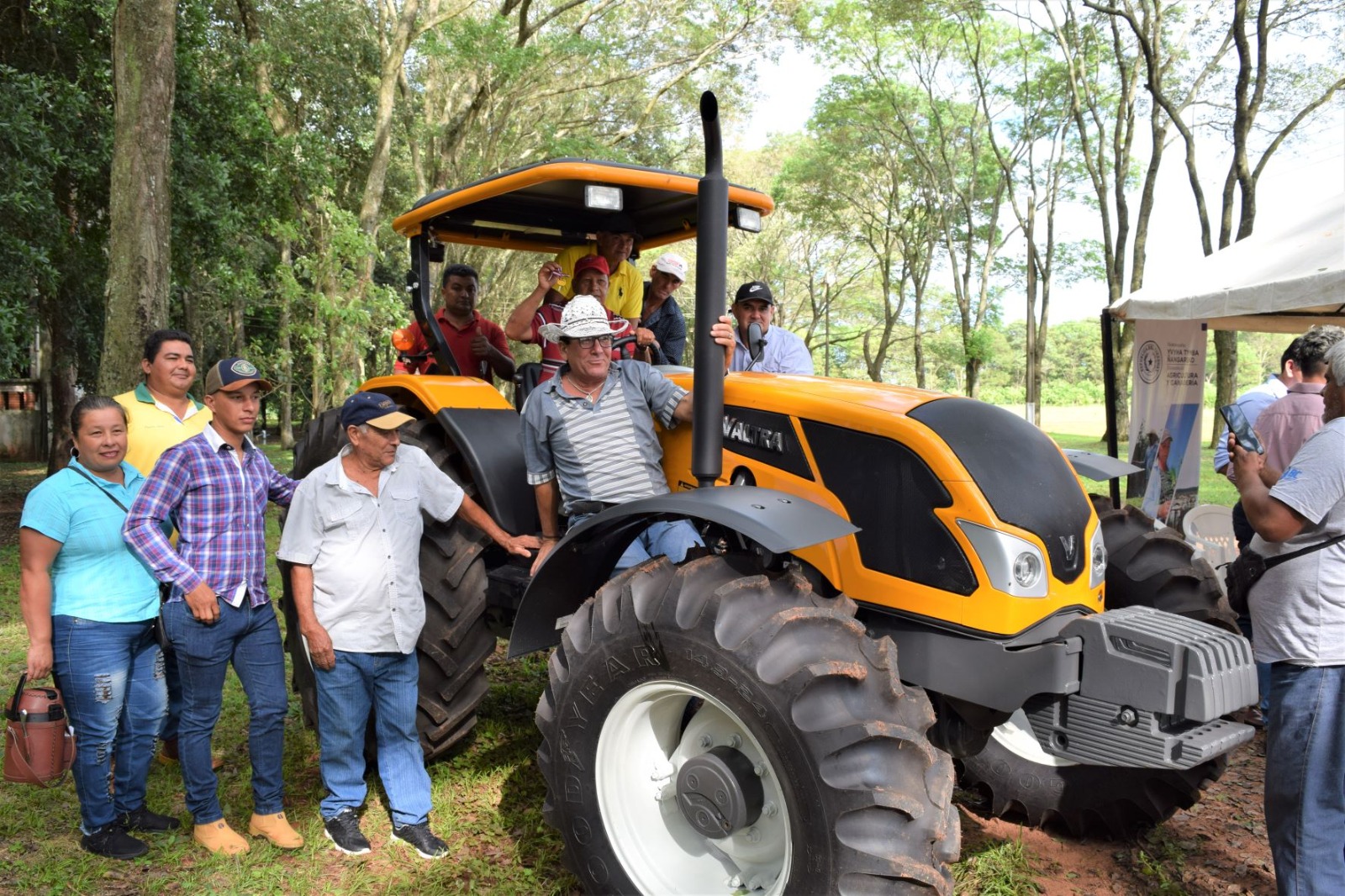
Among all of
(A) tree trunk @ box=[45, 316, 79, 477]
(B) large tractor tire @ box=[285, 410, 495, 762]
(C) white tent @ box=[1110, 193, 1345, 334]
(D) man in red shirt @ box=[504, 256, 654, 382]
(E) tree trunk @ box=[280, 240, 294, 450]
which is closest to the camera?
(B) large tractor tire @ box=[285, 410, 495, 762]

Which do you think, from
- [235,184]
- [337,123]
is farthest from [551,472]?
[337,123]

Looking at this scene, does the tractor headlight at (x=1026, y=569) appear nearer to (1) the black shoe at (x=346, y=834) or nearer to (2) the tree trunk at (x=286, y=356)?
(1) the black shoe at (x=346, y=834)

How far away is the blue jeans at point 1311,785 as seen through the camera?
9.43 feet

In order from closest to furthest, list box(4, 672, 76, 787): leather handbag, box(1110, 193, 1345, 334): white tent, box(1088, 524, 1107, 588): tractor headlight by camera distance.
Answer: box(1088, 524, 1107, 588): tractor headlight, box(4, 672, 76, 787): leather handbag, box(1110, 193, 1345, 334): white tent

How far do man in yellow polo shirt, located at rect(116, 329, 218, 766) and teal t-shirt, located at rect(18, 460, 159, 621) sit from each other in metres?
0.40

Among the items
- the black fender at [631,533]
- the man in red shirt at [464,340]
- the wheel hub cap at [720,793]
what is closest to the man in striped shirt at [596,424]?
the black fender at [631,533]

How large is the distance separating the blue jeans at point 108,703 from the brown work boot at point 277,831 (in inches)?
18.7

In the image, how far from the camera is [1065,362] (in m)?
73.4

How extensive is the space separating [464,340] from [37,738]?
267 centimetres

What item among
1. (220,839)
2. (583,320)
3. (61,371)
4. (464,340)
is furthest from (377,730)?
(61,371)

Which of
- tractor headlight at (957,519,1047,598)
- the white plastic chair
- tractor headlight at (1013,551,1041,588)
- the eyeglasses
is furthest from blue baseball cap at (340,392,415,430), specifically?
the white plastic chair

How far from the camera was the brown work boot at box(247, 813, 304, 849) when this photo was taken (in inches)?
146

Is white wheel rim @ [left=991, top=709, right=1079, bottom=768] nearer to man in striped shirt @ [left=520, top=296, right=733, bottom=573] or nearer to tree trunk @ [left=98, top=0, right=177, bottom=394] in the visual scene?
man in striped shirt @ [left=520, top=296, right=733, bottom=573]

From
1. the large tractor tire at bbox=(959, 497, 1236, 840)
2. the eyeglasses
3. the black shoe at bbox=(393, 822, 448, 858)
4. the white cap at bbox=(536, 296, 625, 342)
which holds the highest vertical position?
the white cap at bbox=(536, 296, 625, 342)
